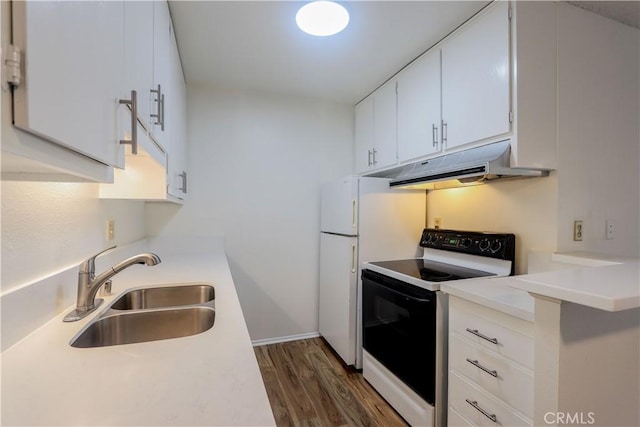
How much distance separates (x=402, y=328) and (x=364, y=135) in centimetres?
184

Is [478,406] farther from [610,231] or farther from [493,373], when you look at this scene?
[610,231]

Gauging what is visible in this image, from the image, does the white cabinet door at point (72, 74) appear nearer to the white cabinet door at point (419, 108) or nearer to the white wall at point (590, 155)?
the white cabinet door at point (419, 108)

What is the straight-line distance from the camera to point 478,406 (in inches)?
53.4

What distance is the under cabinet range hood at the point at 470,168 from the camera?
1529 millimetres

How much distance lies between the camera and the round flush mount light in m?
1.60

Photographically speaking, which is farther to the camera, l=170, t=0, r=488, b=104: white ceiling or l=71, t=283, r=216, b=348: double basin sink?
l=170, t=0, r=488, b=104: white ceiling

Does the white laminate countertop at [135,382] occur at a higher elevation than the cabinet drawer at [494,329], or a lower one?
higher

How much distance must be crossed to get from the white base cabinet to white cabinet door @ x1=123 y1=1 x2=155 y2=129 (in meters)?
1.58

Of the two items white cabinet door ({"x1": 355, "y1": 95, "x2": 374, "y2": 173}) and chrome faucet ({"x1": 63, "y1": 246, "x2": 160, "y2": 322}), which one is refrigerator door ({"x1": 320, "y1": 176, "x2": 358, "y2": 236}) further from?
chrome faucet ({"x1": 63, "y1": 246, "x2": 160, "y2": 322})

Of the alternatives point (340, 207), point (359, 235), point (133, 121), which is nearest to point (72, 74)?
point (133, 121)

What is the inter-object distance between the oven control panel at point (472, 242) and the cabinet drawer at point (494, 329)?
572mm

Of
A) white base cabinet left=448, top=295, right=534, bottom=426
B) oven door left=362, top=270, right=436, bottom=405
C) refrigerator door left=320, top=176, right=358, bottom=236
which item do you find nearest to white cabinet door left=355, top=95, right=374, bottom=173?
refrigerator door left=320, top=176, right=358, bottom=236

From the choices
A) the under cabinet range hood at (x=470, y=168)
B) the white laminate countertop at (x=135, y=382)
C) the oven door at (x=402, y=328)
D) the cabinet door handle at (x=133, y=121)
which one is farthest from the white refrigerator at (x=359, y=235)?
the cabinet door handle at (x=133, y=121)

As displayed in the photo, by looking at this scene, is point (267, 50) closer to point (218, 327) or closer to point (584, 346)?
point (218, 327)
